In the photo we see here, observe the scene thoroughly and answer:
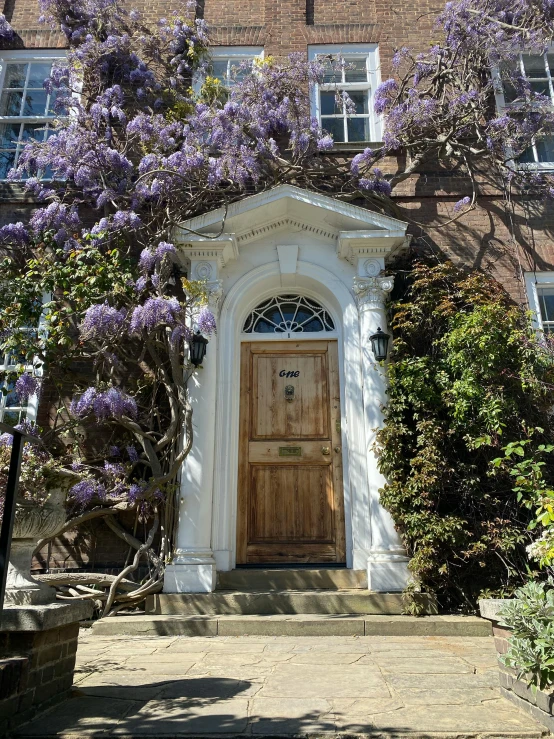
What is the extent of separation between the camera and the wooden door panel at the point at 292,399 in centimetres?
677

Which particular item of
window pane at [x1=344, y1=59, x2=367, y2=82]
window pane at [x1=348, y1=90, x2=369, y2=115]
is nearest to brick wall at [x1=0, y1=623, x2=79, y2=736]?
window pane at [x1=348, y1=90, x2=369, y2=115]

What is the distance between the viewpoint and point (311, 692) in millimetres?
3145

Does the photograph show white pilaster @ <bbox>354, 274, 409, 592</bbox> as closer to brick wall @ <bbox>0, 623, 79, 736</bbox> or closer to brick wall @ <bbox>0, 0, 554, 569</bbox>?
brick wall @ <bbox>0, 0, 554, 569</bbox>

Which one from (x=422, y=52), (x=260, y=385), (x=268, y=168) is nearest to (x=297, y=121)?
(x=268, y=168)

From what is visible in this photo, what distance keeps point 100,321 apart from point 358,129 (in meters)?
5.10

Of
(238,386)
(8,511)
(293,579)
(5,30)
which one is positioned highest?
(5,30)

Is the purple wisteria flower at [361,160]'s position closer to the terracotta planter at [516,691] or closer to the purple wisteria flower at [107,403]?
the purple wisteria flower at [107,403]

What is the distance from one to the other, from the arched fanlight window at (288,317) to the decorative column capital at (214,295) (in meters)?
0.69

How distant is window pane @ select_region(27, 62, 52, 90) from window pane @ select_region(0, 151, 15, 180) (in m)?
1.32

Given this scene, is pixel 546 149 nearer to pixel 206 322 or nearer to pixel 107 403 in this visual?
pixel 206 322

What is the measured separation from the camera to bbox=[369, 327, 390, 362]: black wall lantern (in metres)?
6.28

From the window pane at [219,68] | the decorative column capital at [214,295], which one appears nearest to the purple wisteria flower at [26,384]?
the decorative column capital at [214,295]

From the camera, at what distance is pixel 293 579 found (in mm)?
5770

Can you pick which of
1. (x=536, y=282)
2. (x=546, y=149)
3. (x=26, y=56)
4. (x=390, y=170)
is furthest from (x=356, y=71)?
(x=26, y=56)
